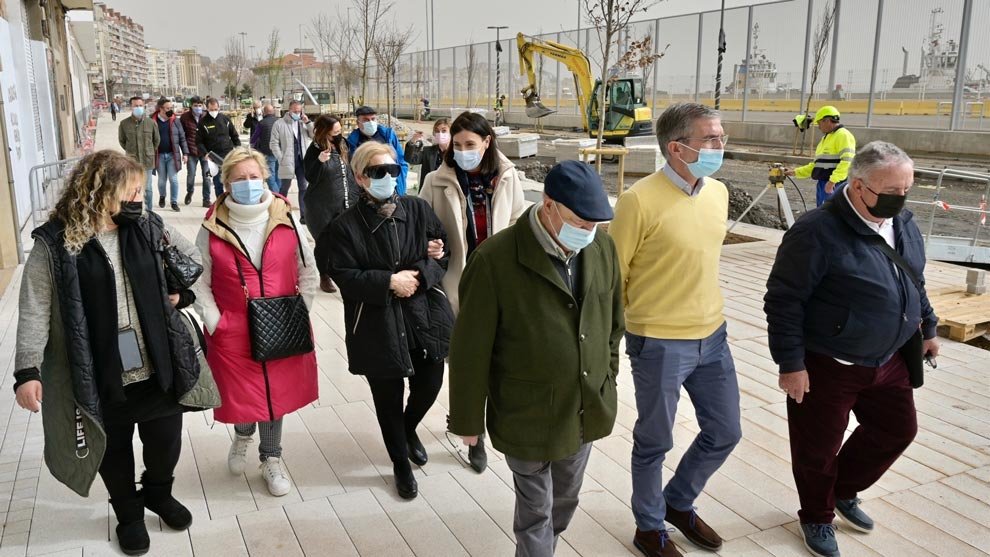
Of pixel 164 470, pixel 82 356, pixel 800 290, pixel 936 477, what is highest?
pixel 800 290

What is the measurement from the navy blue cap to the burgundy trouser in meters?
1.37

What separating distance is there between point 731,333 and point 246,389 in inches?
173

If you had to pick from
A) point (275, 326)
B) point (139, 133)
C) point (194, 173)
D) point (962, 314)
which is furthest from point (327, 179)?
point (194, 173)

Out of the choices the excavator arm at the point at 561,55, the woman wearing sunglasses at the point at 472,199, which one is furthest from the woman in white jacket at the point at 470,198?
the excavator arm at the point at 561,55

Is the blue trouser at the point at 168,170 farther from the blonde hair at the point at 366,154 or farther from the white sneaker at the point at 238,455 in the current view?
the blonde hair at the point at 366,154

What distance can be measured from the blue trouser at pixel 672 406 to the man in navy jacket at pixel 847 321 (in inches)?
10.2

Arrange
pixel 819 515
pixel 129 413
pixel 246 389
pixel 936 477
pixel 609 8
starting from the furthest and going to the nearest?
1. pixel 609 8
2. pixel 936 477
3. pixel 246 389
4. pixel 819 515
5. pixel 129 413

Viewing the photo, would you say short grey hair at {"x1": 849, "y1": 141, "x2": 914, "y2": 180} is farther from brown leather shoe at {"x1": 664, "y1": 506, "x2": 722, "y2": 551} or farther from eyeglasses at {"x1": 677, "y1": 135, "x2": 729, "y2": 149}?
brown leather shoe at {"x1": 664, "y1": 506, "x2": 722, "y2": 551}

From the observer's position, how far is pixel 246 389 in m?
3.76

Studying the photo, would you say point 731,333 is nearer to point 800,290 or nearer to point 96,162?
point 800,290

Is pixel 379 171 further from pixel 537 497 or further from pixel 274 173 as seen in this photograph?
pixel 274 173

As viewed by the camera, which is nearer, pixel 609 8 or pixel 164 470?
pixel 164 470

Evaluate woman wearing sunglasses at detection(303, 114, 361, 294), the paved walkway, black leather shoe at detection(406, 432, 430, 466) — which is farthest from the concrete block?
black leather shoe at detection(406, 432, 430, 466)

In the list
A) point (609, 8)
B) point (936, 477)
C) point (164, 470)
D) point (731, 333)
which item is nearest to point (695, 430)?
point (936, 477)
